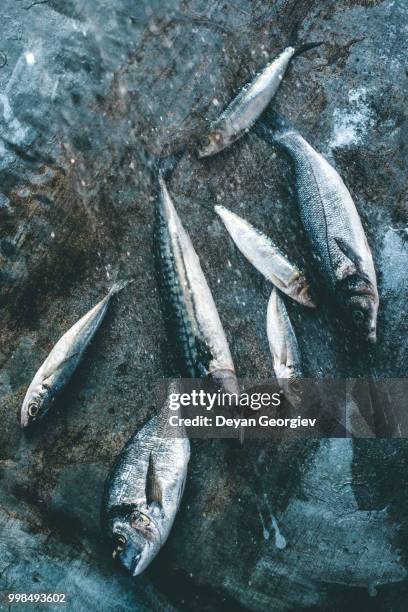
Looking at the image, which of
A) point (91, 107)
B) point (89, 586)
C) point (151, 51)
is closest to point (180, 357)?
point (89, 586)

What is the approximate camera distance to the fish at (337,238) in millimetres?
4391

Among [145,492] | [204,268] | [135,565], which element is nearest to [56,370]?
[145,492]

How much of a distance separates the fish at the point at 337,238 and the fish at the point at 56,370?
73.5 inches

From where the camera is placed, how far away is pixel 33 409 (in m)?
4.48

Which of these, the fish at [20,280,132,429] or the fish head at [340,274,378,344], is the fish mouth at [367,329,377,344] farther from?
the fish at [20,280,132,429]

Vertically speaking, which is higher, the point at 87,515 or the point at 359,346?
the point at 359,346

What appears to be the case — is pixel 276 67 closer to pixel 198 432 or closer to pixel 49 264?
pixel 49 264

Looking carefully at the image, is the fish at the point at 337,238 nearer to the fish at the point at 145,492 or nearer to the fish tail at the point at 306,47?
the fish tail at the point at 306,47

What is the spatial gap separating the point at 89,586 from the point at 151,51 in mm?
4337

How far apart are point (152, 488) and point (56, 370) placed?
1152mm

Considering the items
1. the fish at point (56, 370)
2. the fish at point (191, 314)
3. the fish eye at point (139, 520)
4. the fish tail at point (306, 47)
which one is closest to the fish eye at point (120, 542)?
the fish eye at point (139, 520)

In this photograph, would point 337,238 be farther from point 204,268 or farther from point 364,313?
point 204,268

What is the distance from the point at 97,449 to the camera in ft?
15.3

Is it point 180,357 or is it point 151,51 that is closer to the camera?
point 180,357
